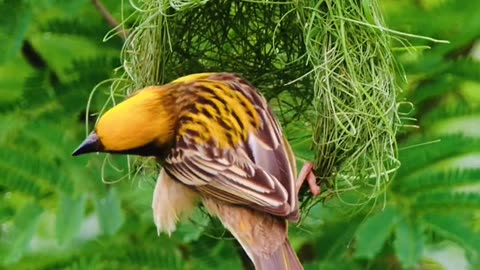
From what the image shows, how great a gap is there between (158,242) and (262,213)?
3.63ft

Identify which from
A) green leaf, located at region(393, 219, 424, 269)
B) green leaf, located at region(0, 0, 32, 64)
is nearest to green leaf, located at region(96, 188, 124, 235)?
A: green leaf, located at region(0, 0, 32, 64)

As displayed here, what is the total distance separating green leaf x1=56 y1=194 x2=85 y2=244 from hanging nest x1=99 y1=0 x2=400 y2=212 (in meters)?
0.40

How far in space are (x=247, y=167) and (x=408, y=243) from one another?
0.77m

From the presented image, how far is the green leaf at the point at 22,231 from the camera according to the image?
3473 mm

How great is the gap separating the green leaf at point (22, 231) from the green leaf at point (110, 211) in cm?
18

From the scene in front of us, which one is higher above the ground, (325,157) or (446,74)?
(325,157)

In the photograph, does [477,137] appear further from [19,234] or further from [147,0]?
[19,234]

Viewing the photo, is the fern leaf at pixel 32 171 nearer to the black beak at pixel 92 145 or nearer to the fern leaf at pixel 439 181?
the black beak at pixel 92 145

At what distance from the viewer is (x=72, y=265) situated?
12.3 feet

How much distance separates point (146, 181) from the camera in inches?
136

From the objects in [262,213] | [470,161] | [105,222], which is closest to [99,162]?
[105,222]

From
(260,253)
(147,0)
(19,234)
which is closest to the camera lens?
(260,253)

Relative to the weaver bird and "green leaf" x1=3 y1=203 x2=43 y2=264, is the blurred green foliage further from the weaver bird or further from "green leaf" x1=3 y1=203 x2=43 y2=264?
the weaver bird

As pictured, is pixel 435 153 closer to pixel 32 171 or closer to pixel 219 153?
pixel 219 153
